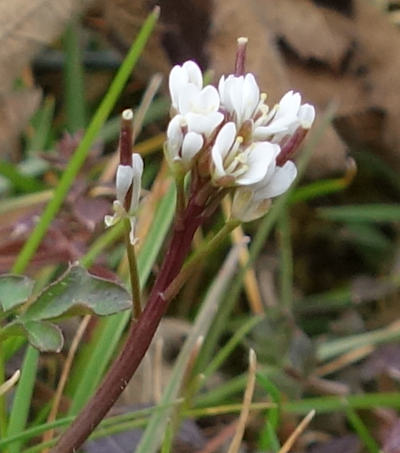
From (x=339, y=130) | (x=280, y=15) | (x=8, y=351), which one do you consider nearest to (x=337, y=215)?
(x=339, y=130)

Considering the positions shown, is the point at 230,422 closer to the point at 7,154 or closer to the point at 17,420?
the point at 17,420

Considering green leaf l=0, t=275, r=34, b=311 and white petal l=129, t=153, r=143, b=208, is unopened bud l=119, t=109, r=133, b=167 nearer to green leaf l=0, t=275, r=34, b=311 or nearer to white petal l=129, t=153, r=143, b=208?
white petal l=129, t=153, r=143, b=208

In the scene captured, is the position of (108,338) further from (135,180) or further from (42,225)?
(135,180)

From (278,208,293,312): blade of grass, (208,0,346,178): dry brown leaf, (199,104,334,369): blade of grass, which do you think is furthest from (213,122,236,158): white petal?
(208,0,346,178): dry brown leaf

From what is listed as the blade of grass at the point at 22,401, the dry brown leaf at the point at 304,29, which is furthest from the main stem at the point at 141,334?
the dry brown leaf at the point at 304,29

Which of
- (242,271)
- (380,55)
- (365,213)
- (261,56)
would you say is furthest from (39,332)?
(380,55)

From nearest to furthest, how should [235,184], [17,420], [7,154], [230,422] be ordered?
[235,184], [17,420], [230,422], [7,154]
